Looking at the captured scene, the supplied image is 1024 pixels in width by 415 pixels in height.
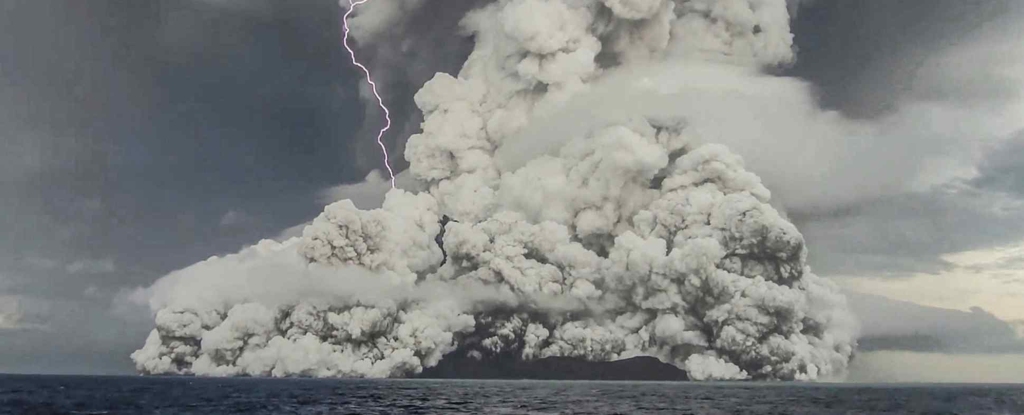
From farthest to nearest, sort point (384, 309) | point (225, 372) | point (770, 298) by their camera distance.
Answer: point (225, 372) → point (384, 309) → point (770, 298)

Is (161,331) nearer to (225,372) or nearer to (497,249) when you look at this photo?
(225,372)

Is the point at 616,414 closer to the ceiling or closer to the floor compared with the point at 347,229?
closer to the floor

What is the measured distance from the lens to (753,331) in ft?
236

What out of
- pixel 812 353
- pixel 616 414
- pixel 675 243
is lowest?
pixel 616 414

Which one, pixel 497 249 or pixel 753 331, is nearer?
pixel 753 331

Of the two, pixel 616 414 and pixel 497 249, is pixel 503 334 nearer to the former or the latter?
pixel 497 249

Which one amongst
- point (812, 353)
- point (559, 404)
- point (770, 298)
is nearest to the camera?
point (559, 404)

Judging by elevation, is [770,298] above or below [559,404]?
above

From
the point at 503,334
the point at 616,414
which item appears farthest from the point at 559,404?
the point at 503,334

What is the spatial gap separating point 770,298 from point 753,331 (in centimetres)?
388

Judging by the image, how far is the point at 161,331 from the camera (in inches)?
3447

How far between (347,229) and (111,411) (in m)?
37.5

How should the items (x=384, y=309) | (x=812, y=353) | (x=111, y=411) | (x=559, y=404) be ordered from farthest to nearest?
(x=384, y=309), (x=812, y=353), (x=559, y=404), (x=111, y=411)

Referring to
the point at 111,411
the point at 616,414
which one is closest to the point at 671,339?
the point at 616,414
